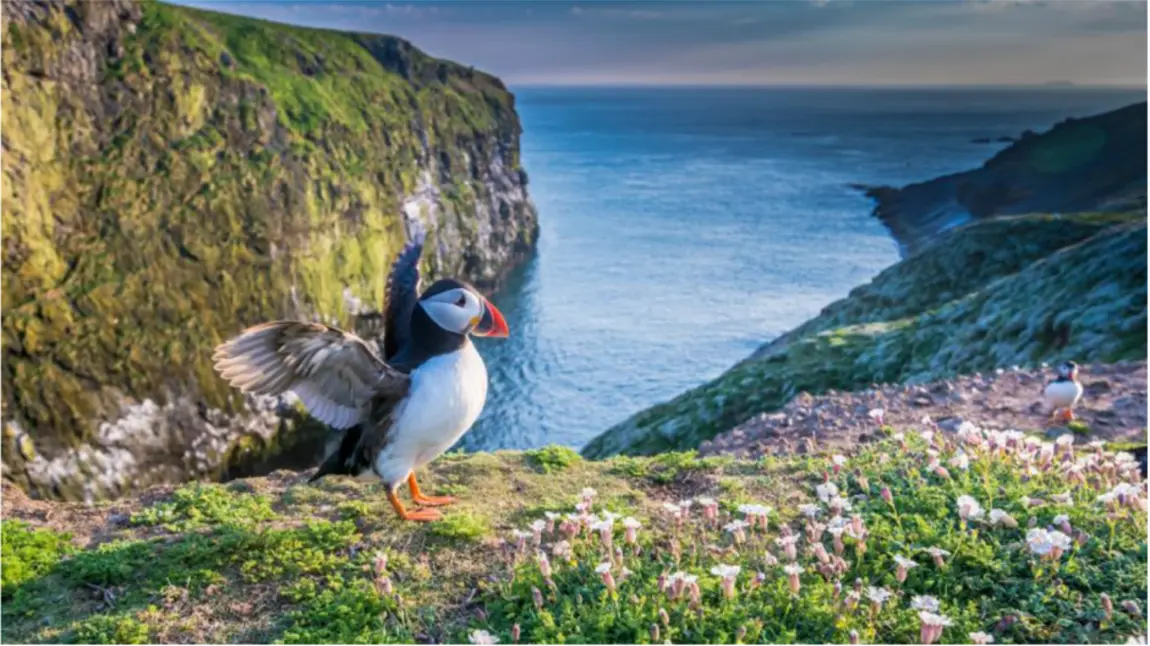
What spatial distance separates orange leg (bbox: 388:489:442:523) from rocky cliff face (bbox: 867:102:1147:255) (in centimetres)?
9464

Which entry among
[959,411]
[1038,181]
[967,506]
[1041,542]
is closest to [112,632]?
[967,506]

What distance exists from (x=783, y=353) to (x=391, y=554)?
17.1 metres

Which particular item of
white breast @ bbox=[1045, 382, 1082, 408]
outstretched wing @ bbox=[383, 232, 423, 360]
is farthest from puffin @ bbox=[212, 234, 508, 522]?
white breast @ bbox=[1045, 382, 1082, 408]

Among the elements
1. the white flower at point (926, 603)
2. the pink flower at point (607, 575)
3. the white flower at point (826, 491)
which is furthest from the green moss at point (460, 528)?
the white flower at point (926, 603)

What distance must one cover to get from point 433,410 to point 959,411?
29.5 ft

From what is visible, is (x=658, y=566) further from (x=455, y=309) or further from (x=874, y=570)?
(x=455, y=309)

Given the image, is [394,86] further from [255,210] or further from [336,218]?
[255,210]

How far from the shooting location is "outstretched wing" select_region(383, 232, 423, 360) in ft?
29.1

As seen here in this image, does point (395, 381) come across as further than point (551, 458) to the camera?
No

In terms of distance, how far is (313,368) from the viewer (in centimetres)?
738

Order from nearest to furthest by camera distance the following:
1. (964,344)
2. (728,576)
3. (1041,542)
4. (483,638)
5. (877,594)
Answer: (483,638)
(877,594)
(728,576)
(1041,542)
(964,344)

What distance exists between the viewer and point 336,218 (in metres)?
71.2

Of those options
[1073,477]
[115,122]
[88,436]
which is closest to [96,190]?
[115,122]

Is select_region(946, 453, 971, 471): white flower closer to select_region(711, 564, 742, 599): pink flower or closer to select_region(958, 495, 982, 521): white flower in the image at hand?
select_region(958, 495, 982, 521): white flower
